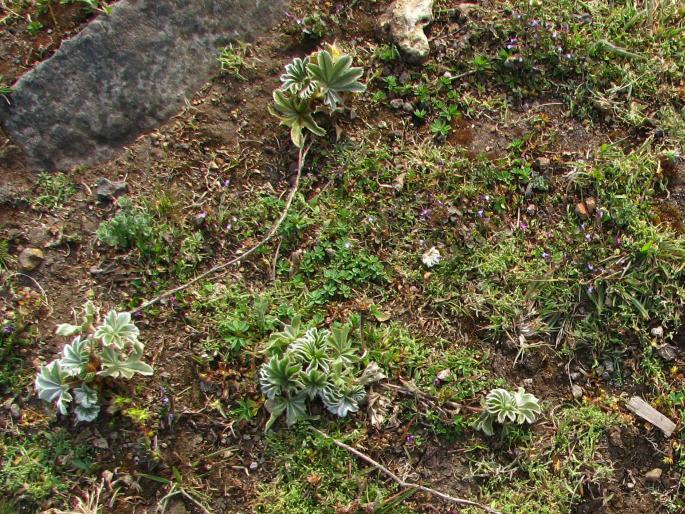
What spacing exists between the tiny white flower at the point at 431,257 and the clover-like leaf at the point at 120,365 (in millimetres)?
1889

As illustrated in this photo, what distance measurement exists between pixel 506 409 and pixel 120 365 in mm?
2357

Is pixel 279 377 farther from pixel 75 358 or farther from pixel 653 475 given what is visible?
pixel 653 475

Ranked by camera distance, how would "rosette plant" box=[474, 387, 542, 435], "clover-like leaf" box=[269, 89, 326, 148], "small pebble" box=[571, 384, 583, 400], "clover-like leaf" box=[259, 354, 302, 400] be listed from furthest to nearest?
"clover-like leaf" box=[269, 89, 326, 148] → "small pebble" box=[571, 384, 583, 400] → "rosette plant" box=[474, 387, 542, 435] → "clover-like leaf" box=[259, 354, 302, 400]

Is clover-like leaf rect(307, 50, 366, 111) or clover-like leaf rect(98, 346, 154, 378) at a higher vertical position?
clover-like leaf rect(307, 50, 366, 111)

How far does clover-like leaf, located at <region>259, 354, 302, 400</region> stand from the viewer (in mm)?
3771

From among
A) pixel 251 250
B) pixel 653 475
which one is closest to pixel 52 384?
pixel 251 250

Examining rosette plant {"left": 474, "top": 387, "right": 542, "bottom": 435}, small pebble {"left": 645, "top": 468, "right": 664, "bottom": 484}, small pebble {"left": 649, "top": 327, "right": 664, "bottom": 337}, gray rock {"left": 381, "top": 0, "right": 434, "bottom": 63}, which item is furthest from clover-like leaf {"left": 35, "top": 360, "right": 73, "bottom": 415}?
small pebble {"left": 649, "top": 327, "right": 664, "bottom": 337}

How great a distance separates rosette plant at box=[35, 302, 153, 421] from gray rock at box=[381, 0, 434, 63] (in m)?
2.66

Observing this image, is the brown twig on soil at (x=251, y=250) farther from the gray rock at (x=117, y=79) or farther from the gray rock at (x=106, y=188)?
the gray rock at (x=117, y=79)

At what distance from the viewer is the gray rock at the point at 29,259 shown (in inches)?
158

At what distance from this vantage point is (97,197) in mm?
4180

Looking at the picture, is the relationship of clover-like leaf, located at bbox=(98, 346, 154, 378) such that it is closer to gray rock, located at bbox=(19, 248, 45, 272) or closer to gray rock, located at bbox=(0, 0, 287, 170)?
gray rock, located at bbox=(19, 248, 45, 272)

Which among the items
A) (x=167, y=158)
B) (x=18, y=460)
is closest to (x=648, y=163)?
(x=167, y=158)

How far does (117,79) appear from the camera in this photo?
4.20 m
